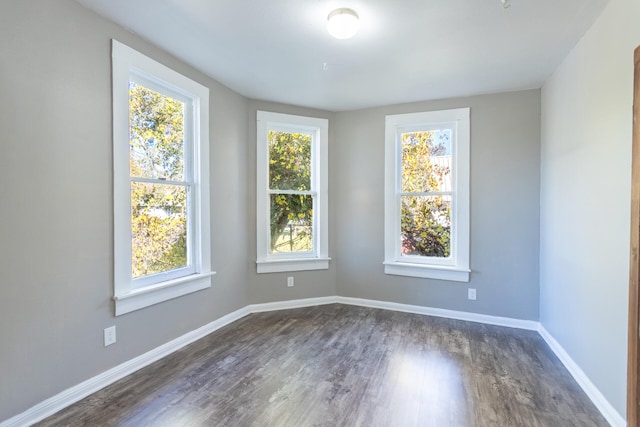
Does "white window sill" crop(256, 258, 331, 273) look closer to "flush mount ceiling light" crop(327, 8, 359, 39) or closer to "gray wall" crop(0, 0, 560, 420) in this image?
"gray wall" crop(0, 0, 560, 420)

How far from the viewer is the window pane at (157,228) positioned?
245cm

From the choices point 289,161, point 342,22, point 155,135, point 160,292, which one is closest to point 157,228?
point 160,292

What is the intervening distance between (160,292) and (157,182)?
3.02 feet

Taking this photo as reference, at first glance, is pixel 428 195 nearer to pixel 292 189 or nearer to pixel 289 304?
pixel 292 189

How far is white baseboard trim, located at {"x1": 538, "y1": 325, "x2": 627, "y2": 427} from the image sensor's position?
70.6 inches

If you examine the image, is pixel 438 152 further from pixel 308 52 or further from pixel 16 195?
pixel 16 195

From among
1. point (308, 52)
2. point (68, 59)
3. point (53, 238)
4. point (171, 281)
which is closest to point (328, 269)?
point (171, 281)

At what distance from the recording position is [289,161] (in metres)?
3.96

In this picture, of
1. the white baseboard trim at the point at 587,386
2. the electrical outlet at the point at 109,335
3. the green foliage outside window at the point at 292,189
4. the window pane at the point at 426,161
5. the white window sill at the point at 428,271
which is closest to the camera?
the white baseboard trim at the point at 587,386

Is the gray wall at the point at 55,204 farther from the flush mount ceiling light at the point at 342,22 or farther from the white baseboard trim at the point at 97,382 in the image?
the flush mount ceiling light at the point at 342,22

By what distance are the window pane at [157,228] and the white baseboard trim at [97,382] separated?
65cm

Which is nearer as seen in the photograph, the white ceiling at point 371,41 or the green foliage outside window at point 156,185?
the white ceiling at point 371,41

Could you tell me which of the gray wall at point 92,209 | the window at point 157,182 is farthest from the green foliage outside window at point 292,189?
the window at point 157,182

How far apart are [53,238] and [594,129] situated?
3.55 metres
